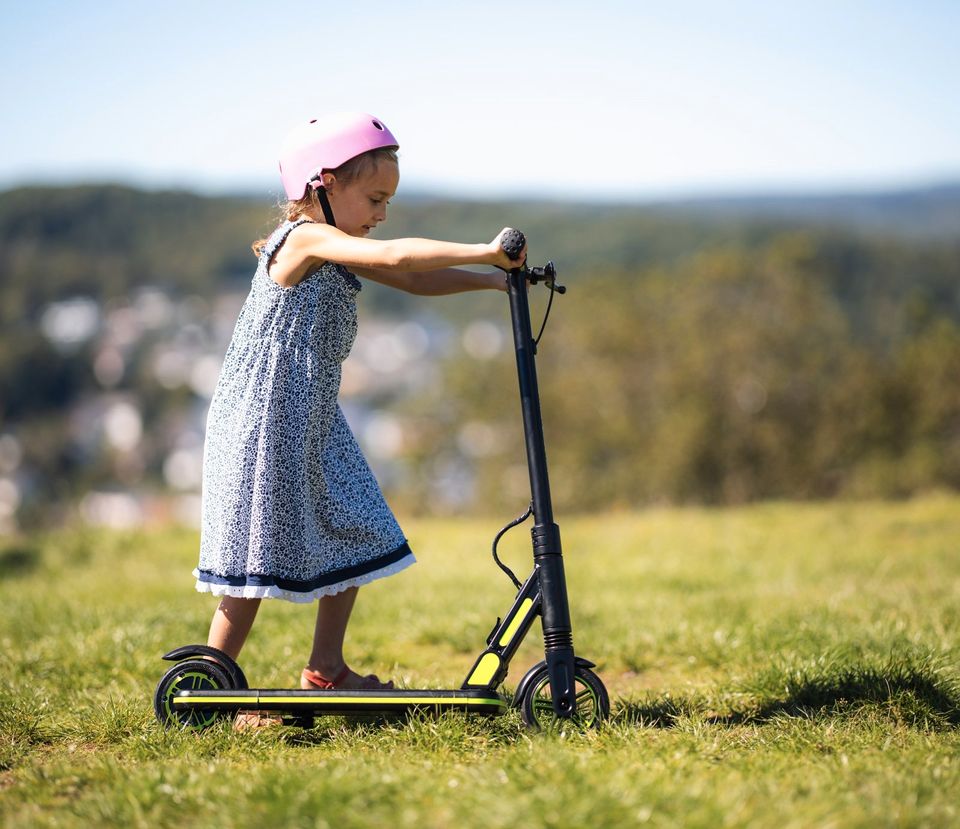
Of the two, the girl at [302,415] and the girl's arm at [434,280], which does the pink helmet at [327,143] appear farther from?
the girl's arm at [434,280]

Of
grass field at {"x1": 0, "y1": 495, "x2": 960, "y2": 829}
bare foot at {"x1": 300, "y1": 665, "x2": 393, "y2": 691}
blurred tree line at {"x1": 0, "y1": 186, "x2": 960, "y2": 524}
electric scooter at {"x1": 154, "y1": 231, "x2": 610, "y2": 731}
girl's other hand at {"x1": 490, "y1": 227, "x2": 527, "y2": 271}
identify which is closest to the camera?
grass field at {"x1": 0, "y1": 495, "x2": 960, "y2": 829}

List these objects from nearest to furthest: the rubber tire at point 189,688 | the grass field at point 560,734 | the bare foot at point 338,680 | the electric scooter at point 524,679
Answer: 1. the grass field at point 560,734
2. the electric scooter at point 524,679
3. the rubber tire at point 189,688
4. the bare foot at point 338,680

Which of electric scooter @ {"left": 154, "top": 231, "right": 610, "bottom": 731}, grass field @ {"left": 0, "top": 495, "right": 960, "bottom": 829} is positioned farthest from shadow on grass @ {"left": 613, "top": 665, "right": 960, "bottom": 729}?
electric scooter @ {"left": 154, "top": 231, "right": 610, "bottom": 731}

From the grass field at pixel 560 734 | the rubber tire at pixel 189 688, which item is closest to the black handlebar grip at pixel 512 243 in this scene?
the grass field at pixel 560 734

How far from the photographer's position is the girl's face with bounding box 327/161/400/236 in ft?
11.7

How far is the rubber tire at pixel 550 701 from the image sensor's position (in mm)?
3295

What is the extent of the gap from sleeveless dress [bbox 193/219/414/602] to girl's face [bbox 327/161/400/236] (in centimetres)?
15

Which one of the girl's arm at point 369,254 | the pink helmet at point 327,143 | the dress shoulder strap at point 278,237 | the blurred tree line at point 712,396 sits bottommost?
the blurred tree line at point 712,396

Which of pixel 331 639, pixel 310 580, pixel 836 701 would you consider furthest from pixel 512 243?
pixel 836 701

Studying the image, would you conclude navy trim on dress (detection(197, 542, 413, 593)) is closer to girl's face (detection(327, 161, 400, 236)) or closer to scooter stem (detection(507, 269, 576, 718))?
scooter stem (detection(507, 269, 576, 718))

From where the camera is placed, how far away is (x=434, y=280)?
3.77m

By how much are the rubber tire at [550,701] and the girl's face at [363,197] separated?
1.65 metres

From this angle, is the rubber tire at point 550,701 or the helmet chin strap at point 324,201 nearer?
the rubber tire at point 550,701

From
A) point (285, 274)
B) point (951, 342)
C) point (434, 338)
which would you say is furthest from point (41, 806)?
point (434, 338)
